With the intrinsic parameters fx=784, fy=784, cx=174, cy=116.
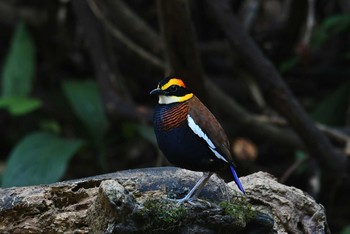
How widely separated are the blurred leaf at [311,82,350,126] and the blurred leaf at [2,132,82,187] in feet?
7.42

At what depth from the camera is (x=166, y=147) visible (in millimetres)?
3406

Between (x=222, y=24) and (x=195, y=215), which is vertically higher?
(x=222, y=24)

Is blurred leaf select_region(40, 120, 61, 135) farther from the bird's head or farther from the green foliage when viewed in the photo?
the bird's head

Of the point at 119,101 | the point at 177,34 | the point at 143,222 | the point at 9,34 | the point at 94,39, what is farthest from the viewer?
the point at 9,34

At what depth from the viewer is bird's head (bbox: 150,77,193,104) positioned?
11.3ft

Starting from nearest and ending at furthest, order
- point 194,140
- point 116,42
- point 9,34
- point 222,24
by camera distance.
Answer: point 194,140, point 222,24, point 116,42, point 9,34

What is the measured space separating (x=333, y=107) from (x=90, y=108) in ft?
7.41

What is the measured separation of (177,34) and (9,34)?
4028 millimetres

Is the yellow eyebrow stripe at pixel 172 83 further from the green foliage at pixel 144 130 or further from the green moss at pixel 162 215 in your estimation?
the green foliage at pixel 144 130

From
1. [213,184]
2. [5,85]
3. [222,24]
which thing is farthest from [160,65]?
[213,184]

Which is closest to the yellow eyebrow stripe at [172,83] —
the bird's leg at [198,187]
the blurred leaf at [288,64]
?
the bird's leg at [198,187]

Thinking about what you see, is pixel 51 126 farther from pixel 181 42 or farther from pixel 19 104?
pixel 181 42

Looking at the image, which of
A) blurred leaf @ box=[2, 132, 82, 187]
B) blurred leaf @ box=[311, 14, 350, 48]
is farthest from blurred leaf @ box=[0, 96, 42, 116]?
blurred leaf @ box=[311, 14, 350, 48]

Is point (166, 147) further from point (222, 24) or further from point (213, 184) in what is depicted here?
point (222, 24)
